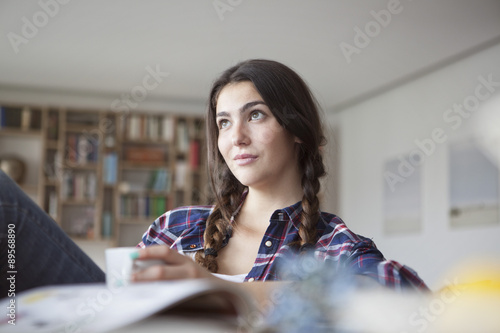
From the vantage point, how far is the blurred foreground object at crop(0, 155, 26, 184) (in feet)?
22.5

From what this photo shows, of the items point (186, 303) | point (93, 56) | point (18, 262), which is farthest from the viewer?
point (93, 56)

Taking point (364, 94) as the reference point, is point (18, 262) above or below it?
below

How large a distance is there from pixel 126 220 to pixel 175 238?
17.5ft

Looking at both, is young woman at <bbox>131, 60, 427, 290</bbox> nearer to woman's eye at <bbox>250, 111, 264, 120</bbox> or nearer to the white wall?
woman's eye at <bbox>250, 111, 264, 120</bbox>

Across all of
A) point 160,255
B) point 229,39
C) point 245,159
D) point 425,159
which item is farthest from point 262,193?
point 425,159

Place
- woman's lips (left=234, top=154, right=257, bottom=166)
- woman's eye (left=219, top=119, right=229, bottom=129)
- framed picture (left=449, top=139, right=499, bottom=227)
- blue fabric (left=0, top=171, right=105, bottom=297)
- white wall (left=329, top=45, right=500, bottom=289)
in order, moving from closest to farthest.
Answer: blue fabric (left=0, top=171, right=105, bottom=297) → woman's lips (left=234, top=154, right=257, bottom=166) → woman's eye (left=219, top=119, right=229, bottom=129) → framed picture (left=449, top=139, right=499, bottom=227) → white wall (left=329, top=45, right=500, bottom=289)

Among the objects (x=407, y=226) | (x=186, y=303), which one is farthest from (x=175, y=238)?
(x=407, y=226)

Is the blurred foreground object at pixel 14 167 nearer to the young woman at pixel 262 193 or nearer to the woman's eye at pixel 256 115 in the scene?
the young woman at pixel 262 193

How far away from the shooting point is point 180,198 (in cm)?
751

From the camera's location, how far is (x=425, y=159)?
20.6 feet

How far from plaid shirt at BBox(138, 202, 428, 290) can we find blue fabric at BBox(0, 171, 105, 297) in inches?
22.8

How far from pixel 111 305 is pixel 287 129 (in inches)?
51.0

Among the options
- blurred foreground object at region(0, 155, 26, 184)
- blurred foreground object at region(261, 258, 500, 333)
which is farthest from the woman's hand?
blurred foreground object at region(0, 155, 26, 184)

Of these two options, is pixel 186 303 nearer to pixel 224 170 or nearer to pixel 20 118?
pixel 224 170
